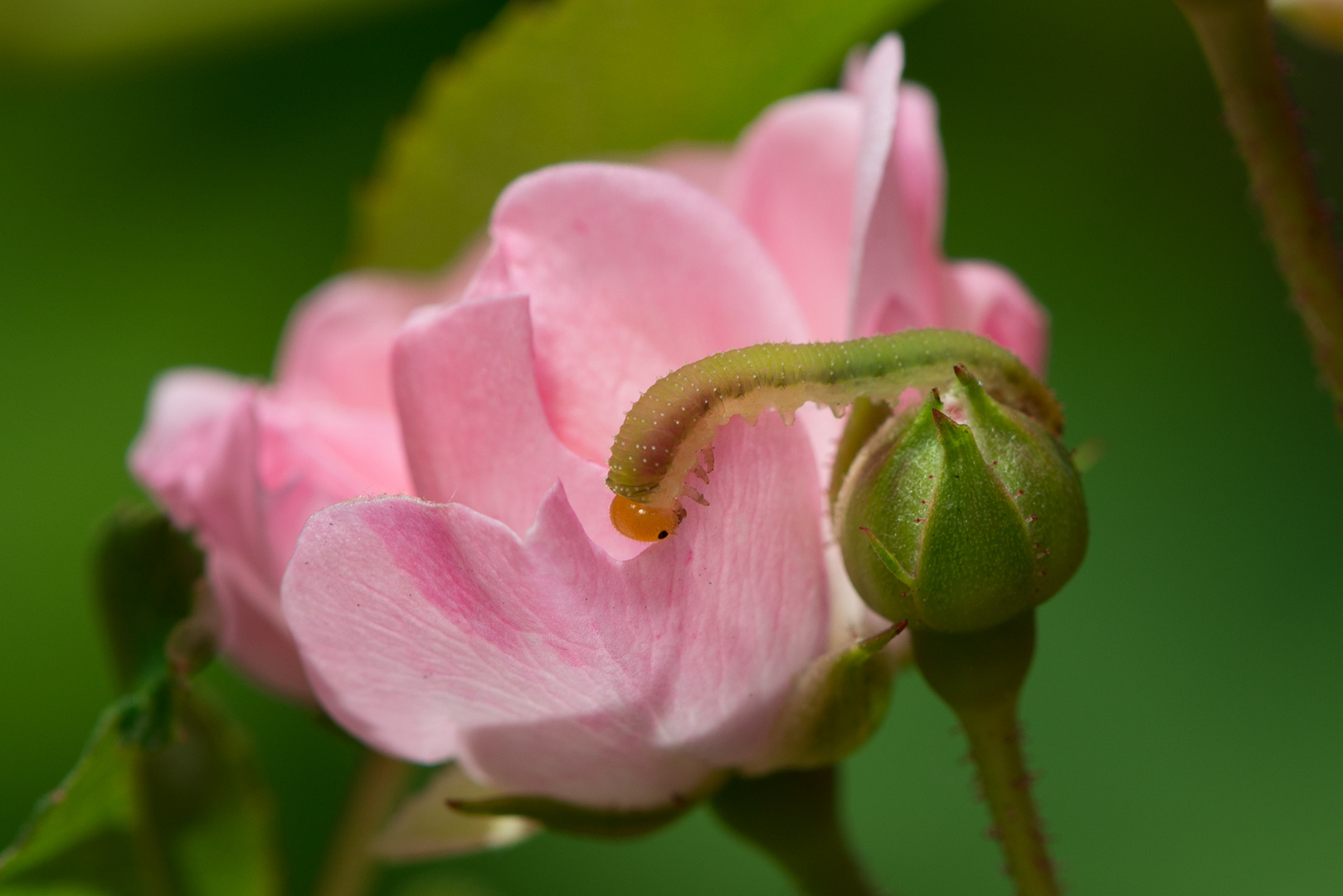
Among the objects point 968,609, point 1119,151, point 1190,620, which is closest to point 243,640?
point 968,609

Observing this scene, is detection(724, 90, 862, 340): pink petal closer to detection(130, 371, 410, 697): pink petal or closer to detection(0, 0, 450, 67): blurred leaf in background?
detection(130, 371, 410, 697): pink petal

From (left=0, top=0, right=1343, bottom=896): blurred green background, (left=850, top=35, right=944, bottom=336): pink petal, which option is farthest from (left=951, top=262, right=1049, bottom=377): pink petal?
(left=0, top=0, right=1343, bottom=896): blurred green background

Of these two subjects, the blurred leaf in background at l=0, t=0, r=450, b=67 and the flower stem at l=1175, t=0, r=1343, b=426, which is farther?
the blurred leaf in background at l=0, t=0, r=450, b=67

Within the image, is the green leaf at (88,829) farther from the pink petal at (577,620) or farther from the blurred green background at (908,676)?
the blurred green background at (908,676)

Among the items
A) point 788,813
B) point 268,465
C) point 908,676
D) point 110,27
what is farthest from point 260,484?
point 908,676

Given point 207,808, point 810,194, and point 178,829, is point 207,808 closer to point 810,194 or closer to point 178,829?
point 178,829

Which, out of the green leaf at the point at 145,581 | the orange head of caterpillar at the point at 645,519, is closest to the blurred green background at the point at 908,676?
the green leaf at the point at 145,581
